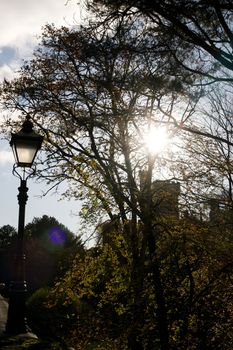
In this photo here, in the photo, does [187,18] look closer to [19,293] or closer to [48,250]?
[19,293]

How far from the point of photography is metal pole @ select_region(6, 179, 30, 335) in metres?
7.42

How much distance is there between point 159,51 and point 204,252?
352 cm

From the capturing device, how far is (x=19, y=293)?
744 cm

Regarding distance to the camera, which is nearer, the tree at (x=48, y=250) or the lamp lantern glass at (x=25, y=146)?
the lamp lantern glass at (x=25, y=146)

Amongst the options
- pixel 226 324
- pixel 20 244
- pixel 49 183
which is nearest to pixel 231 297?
pixel 226 324

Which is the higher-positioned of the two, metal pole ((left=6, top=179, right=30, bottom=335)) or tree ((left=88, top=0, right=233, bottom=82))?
tree ((left=88, top=0, right=233, bottom=82))

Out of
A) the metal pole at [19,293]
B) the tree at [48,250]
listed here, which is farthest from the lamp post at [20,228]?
the tree at [48,250]

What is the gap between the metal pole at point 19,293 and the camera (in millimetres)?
7418

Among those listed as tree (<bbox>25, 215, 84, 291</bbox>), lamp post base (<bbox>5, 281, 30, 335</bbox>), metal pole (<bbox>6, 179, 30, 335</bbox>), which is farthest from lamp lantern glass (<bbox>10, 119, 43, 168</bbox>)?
tree (<bbox>25, 215, 84, 291</bbox>)

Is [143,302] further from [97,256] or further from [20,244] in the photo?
[97,256]

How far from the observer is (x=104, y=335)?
8.30 metres

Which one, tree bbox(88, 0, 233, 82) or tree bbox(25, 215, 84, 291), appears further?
tree bbox(25, 215, 84, 291)

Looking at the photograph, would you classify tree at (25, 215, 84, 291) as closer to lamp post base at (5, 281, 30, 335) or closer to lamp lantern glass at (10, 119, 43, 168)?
lamp post base at (5, 281, 30, 335)

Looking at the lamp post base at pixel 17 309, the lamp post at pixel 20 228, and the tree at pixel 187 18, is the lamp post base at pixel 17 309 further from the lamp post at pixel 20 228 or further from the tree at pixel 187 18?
the tree at pixel 187 18
